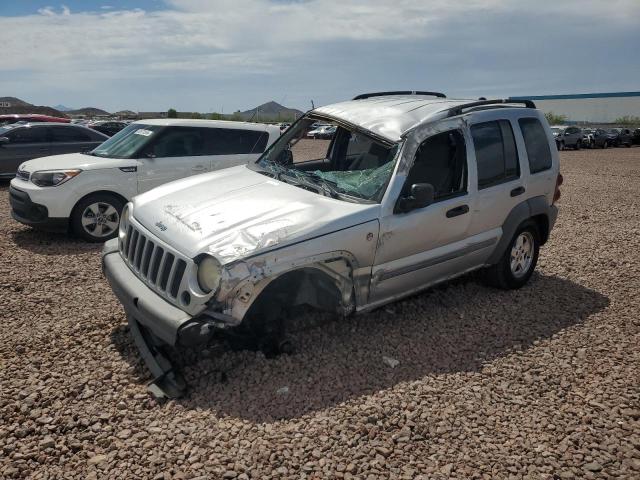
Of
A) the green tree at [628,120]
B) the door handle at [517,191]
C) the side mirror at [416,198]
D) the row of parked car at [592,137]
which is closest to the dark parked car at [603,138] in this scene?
the row of parked car at [592,137]

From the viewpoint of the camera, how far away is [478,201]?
192 inches

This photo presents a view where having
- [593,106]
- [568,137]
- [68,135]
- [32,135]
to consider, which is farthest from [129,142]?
[593,106]

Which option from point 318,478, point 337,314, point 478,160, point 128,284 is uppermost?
point 478,160

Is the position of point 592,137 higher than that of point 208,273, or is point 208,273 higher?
point 592,137

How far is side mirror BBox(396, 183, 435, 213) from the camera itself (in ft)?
13.4

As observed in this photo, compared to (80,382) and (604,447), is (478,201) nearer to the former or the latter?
(604,447)

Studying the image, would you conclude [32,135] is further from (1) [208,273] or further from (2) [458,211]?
(2) [458,211]

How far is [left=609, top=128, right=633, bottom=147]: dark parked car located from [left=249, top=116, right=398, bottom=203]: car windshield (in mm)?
39715

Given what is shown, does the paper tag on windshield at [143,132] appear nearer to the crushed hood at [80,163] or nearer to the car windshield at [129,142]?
the car windshield at [129,142]

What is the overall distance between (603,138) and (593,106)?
37.3 m

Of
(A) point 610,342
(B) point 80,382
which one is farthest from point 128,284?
(A) point 610,342

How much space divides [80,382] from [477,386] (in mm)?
2763

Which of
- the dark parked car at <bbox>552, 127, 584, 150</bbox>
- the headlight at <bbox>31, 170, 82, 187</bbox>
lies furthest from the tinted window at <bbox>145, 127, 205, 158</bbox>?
the dark parked car at <bbox>552, 127, 584, 150</bbox>

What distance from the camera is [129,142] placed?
784 centimetres
